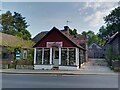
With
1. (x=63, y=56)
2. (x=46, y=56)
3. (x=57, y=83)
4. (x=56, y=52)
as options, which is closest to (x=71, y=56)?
(x=63, y=56)

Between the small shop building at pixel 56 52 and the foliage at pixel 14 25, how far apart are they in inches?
1255

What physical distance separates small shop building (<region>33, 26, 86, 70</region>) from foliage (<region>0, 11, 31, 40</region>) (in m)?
31.9

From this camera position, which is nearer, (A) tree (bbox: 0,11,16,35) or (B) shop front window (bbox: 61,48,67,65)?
Answer: (B) shop front window (bbox: 61,48,67,65)

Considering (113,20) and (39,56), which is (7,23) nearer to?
(113,20)

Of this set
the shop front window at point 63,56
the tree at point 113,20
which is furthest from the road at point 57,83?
the tree at point 113,20

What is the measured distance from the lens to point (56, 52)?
113 ft

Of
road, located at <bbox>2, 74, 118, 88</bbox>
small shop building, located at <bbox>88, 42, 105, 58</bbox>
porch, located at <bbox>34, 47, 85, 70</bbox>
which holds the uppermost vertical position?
small shop building, located at <bbox>88, 42, 105, 58</bbox>

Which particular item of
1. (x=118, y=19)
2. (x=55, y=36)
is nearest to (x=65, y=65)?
(x=55, y=36)

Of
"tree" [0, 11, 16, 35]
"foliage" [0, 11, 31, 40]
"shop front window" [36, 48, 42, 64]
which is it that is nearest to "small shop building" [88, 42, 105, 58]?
"foliage" [0, 11, 31, 40]

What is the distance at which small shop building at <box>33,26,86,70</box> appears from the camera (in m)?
33.7

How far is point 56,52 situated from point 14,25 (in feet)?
174

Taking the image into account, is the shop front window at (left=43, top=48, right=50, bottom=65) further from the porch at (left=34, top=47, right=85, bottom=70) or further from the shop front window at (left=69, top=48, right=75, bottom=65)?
the shop front window at (left=69, top=48, right=75, bottom=65)

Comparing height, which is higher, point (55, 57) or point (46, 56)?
point (46, 56)

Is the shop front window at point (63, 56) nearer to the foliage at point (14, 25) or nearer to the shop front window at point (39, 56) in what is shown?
the shop front window at point (39, 56)
